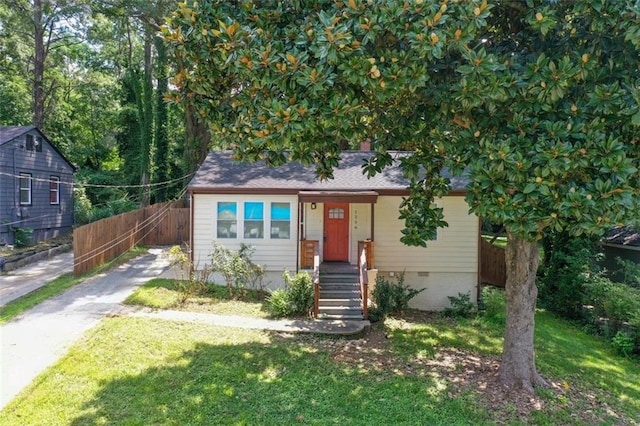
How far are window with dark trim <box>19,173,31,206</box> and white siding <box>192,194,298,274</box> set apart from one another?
33.3 feet

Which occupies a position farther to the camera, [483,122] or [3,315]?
[3,315]

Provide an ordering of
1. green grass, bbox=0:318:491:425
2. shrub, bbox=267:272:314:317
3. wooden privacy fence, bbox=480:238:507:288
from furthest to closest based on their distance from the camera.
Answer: wooden privacy fence, bbox=480:238:507:288 → shrub, bbox=267:272:314:317 → green grass, bbox=0:318:491:425

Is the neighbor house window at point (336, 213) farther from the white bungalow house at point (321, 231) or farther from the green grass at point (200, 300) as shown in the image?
the green grass at point (200, 300)

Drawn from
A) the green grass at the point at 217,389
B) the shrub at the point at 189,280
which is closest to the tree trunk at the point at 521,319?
the green grass at the point at 217,389

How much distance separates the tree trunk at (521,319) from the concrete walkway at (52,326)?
693 centimetres

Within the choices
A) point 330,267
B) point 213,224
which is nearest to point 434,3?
point 330,267

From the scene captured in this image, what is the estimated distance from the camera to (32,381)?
5500 mm

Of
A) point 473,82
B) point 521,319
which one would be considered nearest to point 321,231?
point 521,319

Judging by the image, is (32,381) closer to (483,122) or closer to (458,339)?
(483,122)

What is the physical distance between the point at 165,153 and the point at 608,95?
24841 mm

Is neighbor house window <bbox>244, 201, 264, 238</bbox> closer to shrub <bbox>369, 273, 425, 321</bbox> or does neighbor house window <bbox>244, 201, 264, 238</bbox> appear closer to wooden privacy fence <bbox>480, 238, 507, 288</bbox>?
shrub <bbox>369, 273, 425, 321</bbox>

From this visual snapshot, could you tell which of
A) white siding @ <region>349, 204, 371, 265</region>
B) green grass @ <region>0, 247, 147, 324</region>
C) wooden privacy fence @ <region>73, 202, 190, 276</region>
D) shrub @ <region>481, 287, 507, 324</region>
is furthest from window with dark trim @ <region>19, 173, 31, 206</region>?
shrub @ <region>481, 287, 507, 324</region>

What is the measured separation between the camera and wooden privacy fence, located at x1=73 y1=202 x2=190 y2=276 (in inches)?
490

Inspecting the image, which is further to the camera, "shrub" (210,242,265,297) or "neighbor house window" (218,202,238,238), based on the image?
"neighbor house window" (218,202,238,238)
